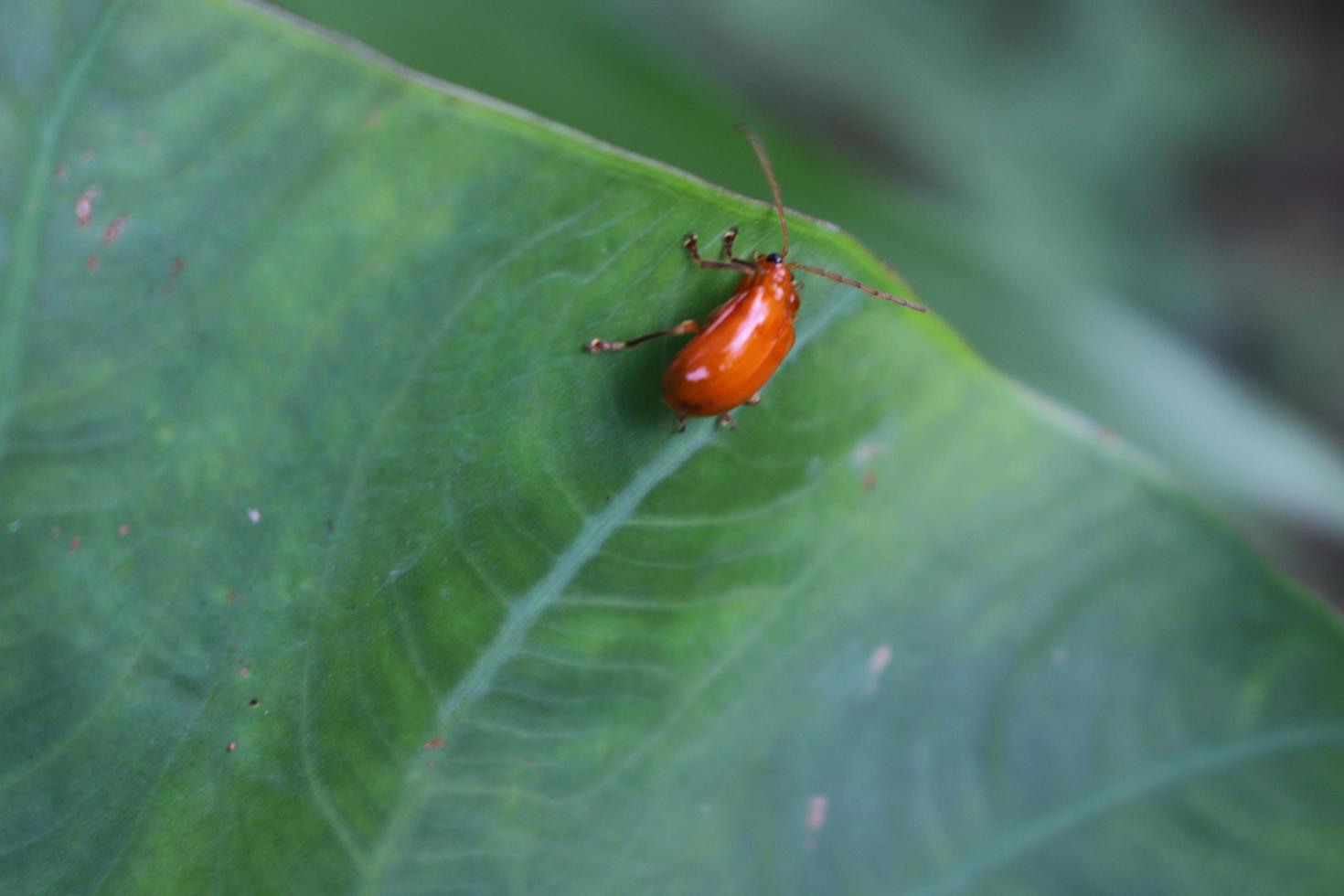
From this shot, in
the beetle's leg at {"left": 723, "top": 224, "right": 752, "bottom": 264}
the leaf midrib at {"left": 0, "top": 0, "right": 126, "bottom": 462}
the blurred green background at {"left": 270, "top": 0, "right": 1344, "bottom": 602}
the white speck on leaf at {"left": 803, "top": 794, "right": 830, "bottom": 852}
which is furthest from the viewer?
the blurred green background at {"left": 270, "top": 0, "right": 1344, "bottom": 602}

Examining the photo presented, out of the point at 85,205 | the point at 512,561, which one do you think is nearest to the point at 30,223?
the point at 85,205

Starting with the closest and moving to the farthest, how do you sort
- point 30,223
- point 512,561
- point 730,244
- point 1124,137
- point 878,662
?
point 30,223 → point 730,244 → point 512,561 → point 878,662 → point 1124,137

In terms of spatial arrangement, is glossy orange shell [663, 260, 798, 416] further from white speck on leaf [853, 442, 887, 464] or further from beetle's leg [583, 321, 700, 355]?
white speck on leaf [853, 442, 887, 464]

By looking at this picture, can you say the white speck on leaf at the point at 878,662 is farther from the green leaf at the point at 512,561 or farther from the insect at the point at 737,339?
the insect at the point at 737,339

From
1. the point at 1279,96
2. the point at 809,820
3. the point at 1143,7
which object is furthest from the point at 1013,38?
the point at 809,820

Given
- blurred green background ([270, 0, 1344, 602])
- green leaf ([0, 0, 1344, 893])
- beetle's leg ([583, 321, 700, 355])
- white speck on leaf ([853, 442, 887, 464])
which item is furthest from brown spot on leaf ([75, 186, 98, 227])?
blurred green background ([270, 0, 1344, 602])

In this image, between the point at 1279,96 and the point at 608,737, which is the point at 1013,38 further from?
the point at 608,737

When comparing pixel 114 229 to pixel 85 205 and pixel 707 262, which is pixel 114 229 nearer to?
pixel 85 205
